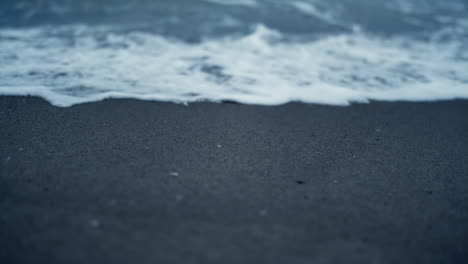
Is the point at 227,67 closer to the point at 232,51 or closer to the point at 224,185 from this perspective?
the point at 232,51

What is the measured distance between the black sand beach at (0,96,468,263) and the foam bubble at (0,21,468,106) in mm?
397

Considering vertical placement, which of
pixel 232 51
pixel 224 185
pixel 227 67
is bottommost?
pixel 224 185

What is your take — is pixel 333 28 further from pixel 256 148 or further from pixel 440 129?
pixel 256 148

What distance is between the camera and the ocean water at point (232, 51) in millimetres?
3645

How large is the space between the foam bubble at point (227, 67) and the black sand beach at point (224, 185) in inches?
15.6

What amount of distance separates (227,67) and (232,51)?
0.73m

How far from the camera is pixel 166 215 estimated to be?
190 centimetres

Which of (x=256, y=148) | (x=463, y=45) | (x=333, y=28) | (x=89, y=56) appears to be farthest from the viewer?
(x=333, y=28)

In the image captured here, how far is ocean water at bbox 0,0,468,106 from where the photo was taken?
12.0ft

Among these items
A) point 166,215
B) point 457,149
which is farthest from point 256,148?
point 457,149

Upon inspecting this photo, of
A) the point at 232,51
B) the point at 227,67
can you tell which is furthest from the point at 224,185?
the point at 232,51

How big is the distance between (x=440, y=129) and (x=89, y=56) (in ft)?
13.1

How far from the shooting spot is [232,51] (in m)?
5.00

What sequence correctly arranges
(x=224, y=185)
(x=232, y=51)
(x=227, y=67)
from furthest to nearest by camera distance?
(x=232, y=51) → (x=227, y=67) → (x=224, y=185)
